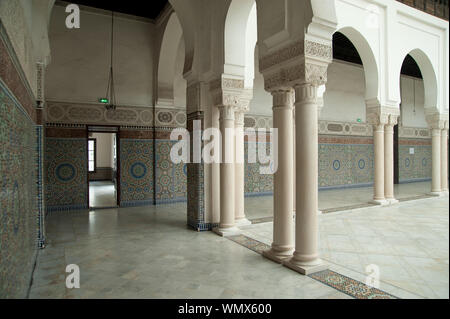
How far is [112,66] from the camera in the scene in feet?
21.9

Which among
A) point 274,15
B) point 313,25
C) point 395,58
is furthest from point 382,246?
point 395,58

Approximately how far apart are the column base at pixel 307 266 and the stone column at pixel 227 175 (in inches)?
55.5

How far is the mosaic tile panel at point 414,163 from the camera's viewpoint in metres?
11.5

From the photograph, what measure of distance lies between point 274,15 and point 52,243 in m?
3.78

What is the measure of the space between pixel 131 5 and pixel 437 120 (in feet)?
25.0

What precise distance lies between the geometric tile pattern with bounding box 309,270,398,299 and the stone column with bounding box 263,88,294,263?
0.51m

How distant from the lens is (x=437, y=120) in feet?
25.0

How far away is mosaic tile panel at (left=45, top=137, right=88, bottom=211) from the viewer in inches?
239

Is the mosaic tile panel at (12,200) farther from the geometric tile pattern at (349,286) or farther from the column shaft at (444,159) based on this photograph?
the column shaft at (444,159)

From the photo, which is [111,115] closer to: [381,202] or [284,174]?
[284,174]

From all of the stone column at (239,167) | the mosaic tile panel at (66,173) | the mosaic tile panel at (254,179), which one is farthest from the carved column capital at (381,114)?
the mosaic tile panel at (66,173)

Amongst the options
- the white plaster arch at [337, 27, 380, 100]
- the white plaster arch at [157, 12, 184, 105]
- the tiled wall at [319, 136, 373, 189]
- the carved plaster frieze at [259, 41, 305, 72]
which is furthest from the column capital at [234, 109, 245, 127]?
the tiled wall at [319, 136, 373, 189]

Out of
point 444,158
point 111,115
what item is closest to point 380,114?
point 444,158

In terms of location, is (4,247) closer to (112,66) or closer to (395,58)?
(112,66)
